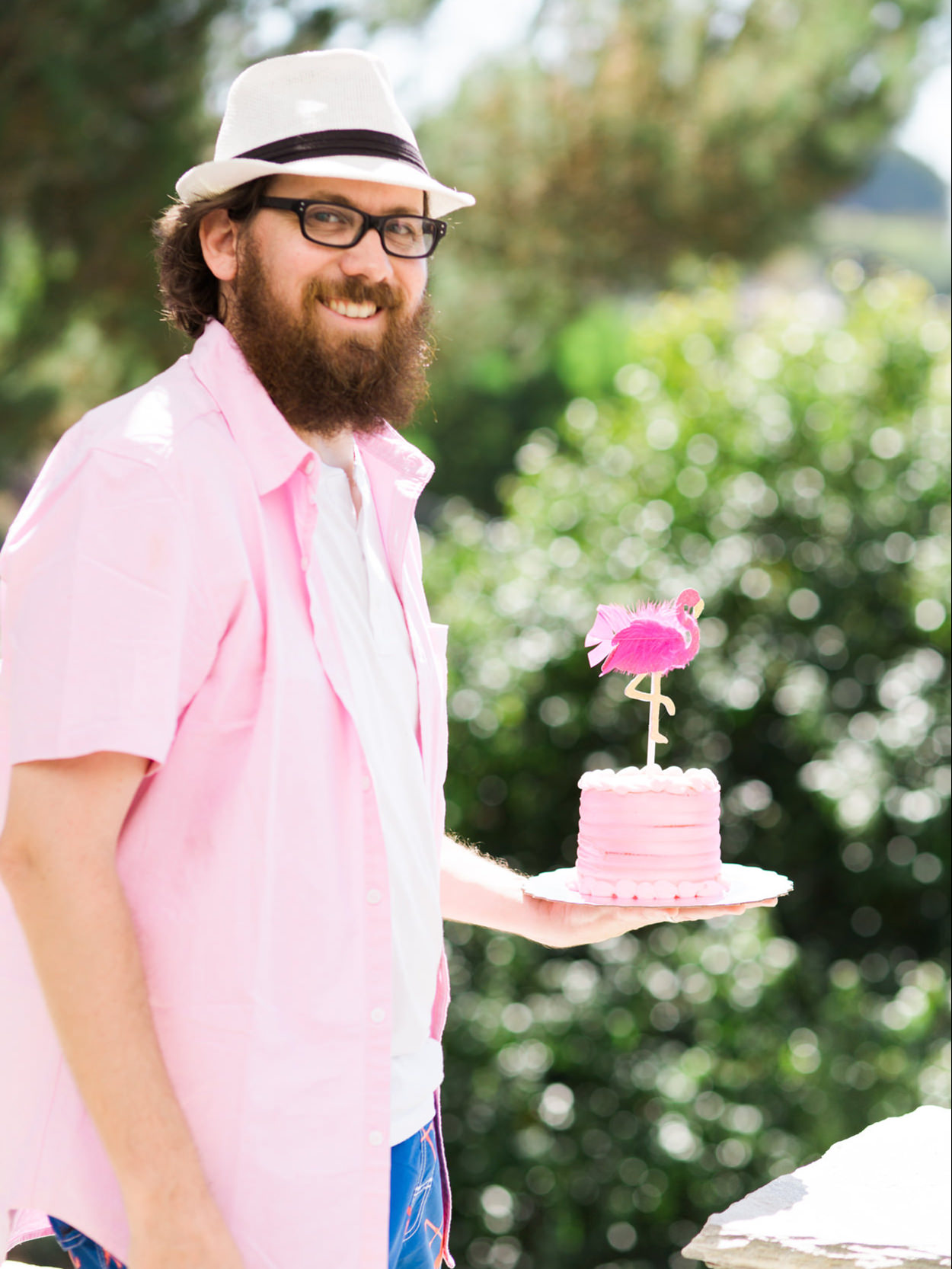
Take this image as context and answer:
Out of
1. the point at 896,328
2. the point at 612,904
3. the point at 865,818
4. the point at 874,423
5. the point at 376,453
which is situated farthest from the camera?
the point at 896,328

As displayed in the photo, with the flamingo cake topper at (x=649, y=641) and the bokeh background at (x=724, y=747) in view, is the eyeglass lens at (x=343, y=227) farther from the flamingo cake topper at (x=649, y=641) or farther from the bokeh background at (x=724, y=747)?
the bokeh background at (x=724, y=747)

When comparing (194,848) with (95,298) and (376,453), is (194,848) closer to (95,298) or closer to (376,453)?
(376,453)

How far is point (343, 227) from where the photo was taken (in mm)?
1731

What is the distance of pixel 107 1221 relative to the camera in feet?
4.74

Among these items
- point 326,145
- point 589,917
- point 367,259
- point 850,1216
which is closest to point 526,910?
point 589,917

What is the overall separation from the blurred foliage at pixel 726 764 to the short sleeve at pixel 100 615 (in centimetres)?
302

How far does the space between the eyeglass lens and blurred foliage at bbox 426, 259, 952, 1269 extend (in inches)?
107

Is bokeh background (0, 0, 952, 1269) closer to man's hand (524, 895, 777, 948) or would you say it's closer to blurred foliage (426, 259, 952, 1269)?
blurred foliage (426, 259, 952, 1269)

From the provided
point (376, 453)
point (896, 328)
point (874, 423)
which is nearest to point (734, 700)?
point (874, 423)

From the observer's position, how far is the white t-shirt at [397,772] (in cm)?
160

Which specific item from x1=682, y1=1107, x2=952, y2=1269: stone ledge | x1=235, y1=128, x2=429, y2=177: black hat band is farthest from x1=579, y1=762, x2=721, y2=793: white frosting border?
x1=235, y1=128, x2=429, y2=177: black hat band

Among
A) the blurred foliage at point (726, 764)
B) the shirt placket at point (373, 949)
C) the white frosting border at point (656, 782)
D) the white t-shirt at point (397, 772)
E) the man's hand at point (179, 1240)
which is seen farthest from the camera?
the blurred foliage at point (726, 764)

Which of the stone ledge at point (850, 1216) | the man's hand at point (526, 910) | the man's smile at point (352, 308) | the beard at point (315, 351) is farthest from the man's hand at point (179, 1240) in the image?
the man's smile at point (352, 308)

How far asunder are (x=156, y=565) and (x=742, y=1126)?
10.6 ft
